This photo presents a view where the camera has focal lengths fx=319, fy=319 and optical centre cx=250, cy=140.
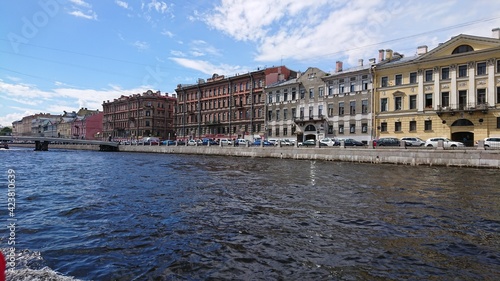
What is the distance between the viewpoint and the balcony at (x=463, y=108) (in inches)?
1437

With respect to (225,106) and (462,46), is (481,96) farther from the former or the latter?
(225,106)

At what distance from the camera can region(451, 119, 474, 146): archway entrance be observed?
124ft

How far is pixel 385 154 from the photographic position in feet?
101

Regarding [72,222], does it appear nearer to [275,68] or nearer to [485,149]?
[485,149]

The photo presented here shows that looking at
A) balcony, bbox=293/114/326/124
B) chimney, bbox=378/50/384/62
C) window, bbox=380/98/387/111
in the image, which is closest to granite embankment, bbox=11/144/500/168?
balcony, bbox=293/114/326/124

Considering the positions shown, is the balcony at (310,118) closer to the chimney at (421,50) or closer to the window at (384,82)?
the window at (384,82)

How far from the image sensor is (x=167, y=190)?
549 inches

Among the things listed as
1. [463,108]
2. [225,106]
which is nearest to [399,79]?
[463,108]

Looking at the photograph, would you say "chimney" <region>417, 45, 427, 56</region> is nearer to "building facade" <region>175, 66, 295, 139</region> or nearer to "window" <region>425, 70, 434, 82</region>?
"window" <region>425, 70, 434, 82</region>

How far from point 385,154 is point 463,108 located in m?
15.1

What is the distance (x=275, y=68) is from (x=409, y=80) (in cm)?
2671

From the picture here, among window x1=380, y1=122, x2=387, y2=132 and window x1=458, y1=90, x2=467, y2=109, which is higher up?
window x1=458, y1=90, x2=467, y2=109

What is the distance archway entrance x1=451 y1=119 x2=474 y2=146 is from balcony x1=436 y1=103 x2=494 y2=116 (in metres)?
1.33

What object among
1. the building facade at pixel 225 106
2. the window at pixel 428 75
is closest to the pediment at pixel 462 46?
the window at pixel 428 75
